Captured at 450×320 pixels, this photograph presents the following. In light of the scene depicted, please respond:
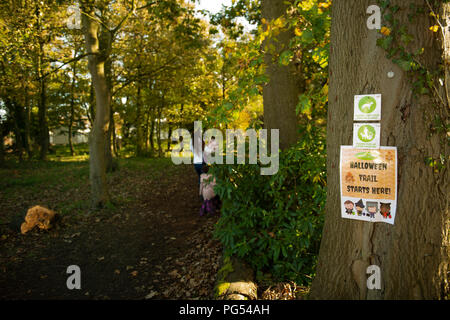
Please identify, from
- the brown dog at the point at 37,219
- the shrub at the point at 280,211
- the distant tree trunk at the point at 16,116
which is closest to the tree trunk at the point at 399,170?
the shrub at the point at 280,211

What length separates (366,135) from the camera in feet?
7.10

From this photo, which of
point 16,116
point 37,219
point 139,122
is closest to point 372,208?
point 37,219

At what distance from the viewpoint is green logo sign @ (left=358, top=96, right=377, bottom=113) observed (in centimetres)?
212

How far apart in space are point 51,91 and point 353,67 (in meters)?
27.0

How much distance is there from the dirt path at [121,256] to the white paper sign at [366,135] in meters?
2.77

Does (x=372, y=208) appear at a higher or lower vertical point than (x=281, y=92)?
lower

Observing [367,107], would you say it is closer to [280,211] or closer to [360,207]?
[360,207]

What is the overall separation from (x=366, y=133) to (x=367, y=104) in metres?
0.22

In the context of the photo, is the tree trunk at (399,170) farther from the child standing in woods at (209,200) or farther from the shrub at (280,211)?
the child standing in woods at (209,200)

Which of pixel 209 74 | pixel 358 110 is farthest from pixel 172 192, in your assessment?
pixel 358 110

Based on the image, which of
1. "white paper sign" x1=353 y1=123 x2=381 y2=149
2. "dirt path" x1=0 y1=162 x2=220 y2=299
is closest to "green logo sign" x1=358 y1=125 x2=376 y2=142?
"white paper sign" x1=353 y1=123 x2=381 y2=149

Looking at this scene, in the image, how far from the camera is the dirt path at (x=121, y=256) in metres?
4.21

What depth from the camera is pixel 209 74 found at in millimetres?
15242

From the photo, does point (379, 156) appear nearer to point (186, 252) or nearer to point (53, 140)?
point (186, 252)
